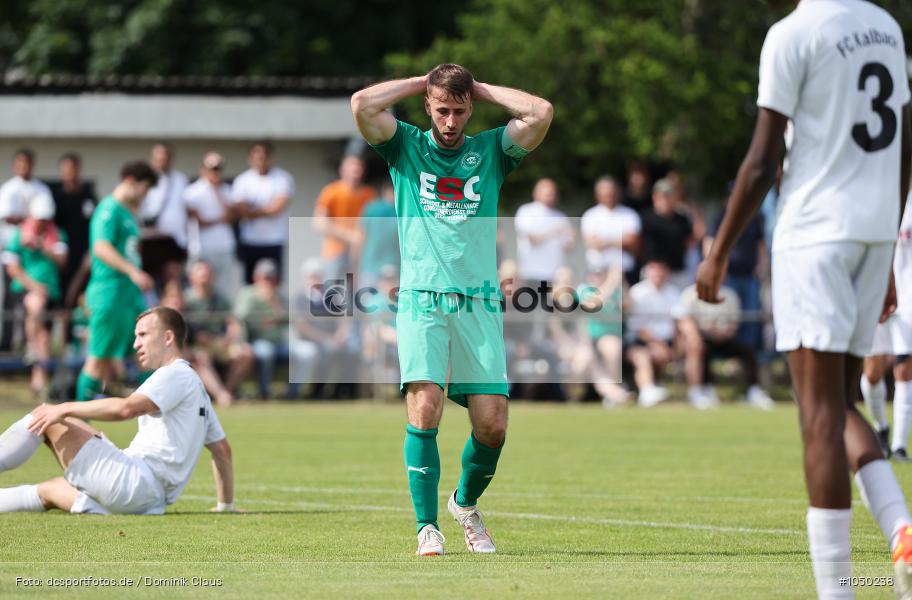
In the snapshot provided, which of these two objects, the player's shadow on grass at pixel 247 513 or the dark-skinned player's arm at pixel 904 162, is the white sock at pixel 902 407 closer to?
the player's shadow on grass at pixel 247 513

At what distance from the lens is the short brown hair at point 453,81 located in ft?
28.7

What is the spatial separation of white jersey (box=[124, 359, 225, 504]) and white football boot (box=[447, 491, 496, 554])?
2.16 meters

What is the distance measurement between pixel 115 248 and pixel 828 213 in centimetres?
1112

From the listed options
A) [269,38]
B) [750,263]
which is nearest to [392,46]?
[269,38]

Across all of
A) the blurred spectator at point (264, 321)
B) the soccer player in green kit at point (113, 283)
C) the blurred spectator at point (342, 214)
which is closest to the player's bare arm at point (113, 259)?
the soccer player in green kit at point (113, 283)

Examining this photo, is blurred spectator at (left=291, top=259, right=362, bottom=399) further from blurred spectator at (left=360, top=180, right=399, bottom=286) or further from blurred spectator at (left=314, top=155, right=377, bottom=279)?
blurred spectator at (left=360, top=180, right=399, bottom=286)

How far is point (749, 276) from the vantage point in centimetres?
2330

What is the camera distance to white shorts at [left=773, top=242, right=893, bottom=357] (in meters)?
6.33

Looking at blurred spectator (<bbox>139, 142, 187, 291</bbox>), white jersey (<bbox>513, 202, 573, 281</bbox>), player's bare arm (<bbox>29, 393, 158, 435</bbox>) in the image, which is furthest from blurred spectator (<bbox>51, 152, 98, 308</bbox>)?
player's bare arm (<bbox>29, 393, 158, 435</bbox>)

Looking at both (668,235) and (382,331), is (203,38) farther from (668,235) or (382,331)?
(668,235)

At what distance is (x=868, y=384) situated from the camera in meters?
15.1

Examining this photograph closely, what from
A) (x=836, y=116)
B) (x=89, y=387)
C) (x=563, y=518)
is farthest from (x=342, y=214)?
(x=836, y=116)

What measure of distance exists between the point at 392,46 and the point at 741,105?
10189 millimetres

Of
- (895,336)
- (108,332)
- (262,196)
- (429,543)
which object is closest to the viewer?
(429,543)
